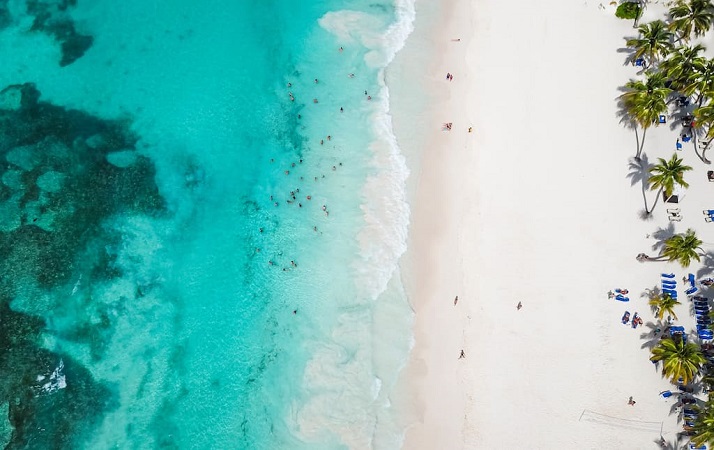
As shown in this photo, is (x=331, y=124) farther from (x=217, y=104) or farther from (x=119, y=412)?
(x=119, y=412)

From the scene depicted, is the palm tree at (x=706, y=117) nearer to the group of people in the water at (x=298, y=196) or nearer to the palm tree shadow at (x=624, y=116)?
the palm tree shadow at (x=624, y=116)

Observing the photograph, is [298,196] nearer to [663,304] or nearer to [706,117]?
[663,304]

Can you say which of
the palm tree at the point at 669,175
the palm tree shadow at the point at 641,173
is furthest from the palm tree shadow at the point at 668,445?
the palm tree at the point at 669,175

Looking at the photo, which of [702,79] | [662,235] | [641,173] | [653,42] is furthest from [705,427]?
[653,42]

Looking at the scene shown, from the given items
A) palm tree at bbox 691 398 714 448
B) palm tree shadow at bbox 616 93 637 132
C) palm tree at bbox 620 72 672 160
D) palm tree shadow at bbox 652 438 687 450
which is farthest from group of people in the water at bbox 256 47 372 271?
palm tree at bbox 691 398 714 448

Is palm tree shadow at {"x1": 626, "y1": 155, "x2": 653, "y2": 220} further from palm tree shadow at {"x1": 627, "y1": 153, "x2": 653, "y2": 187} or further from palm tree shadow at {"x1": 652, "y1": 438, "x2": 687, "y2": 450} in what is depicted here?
palm tree shadow at {"x1": 652, "y1": 438, "x2": 687, "y2": 450}

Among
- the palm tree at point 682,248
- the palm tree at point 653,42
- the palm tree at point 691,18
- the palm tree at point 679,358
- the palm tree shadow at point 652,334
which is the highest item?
the palm tree at point 691,18

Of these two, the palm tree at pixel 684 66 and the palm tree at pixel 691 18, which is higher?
the palm tree at pixel 691 18
